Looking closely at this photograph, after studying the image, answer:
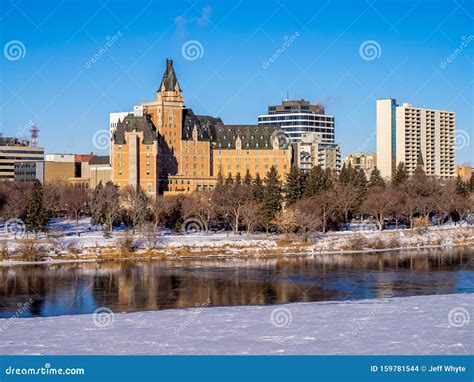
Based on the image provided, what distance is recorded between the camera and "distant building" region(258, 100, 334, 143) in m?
175

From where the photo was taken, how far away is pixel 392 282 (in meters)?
46.4

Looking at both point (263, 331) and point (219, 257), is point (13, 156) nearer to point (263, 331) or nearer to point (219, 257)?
point (219, 257)

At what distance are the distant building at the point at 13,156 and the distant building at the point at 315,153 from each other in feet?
182

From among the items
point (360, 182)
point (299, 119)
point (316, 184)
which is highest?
point (299, 119)

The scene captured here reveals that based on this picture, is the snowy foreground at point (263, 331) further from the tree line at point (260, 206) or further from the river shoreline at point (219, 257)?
the tree line at point (260, 206)

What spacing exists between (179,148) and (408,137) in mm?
83937

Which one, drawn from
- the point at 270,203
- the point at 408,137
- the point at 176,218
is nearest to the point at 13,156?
the point at 176,218

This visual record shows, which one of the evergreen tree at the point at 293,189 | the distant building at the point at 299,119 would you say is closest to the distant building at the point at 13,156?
the distant building at the point at 299,119

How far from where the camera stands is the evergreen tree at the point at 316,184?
3455 inches

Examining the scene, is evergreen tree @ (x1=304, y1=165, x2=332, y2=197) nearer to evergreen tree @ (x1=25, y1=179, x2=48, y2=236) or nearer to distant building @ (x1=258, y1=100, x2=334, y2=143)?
evergreen tree @ (x1=25, y1=179, x2=48, y2=236)

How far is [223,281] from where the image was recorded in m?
47.7

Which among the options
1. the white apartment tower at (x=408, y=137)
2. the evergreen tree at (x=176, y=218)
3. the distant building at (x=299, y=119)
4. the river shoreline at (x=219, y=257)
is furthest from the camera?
the white apartment tower at (x=408, y=137)

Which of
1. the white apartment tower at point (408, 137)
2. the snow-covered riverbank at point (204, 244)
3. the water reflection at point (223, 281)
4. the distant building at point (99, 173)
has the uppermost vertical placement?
the white apartment tower at point (408, 137)

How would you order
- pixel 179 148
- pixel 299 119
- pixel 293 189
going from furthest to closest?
1. pixel 299 119
2. pixel 179 148
3. pixel 293 189
